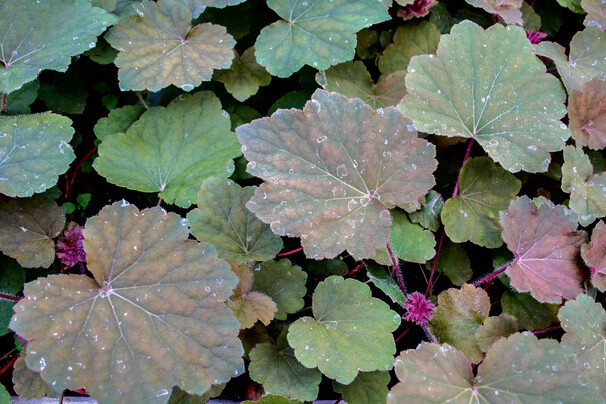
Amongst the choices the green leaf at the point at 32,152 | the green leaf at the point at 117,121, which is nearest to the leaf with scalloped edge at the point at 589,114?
the green leaf at the point at 117,121

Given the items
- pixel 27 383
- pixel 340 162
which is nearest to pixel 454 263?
pixel 340 162

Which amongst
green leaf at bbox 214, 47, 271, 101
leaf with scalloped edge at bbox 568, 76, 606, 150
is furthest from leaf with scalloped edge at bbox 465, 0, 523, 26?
green leaf at bbox 214, 47, 271, 101

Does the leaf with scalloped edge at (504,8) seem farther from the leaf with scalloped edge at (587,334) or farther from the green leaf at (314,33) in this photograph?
the leaf with scalloped edge at (587,334)

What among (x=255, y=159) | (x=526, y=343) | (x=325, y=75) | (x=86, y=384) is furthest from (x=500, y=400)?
(x=325, y=75)

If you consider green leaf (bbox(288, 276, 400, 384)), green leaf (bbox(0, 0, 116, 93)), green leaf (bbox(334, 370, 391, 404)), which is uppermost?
green leaf (bbox(0, 0, 116, 93))

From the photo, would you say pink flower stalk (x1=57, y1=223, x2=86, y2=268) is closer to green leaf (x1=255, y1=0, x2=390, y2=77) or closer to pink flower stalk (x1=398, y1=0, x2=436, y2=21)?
green leaf (x1=255, y1=0, x2=390, y2=77)

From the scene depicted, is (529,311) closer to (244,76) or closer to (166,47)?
(244,76)
